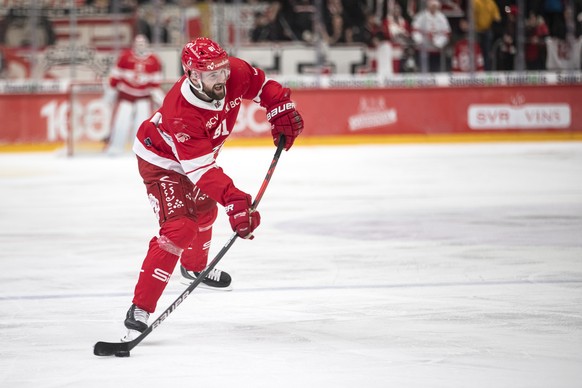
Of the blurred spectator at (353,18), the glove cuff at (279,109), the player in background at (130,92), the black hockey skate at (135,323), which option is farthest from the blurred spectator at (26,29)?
the black hockey skate at (135,323)

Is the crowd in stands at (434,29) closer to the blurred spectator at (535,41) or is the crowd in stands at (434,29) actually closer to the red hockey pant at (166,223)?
the blurred spectator at (535,41)

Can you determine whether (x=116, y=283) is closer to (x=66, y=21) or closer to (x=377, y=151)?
(x=377, y=151)

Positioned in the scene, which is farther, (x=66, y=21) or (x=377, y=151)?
(x=66, y=21)

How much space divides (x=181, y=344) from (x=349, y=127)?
10.1 meters

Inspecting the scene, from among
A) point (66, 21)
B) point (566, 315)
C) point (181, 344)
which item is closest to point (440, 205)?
point (566, 315)

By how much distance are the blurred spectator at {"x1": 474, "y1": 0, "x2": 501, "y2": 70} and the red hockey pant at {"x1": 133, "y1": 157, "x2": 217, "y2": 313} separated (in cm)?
980

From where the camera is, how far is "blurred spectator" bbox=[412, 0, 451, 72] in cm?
1359

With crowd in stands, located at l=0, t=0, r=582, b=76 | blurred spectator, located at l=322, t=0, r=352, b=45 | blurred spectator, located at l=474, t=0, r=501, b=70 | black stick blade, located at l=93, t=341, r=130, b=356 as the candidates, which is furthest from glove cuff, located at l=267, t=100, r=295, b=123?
blurred spectator, located at l=474, t=0, r=501, b=70

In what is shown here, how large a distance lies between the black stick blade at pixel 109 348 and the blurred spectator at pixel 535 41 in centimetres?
1084

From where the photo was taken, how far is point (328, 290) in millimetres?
4750

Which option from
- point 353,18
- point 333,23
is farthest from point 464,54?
point 333,23

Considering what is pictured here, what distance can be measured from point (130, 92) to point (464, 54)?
4.20 m

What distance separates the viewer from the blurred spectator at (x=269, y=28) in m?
13.5

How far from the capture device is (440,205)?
775cm
